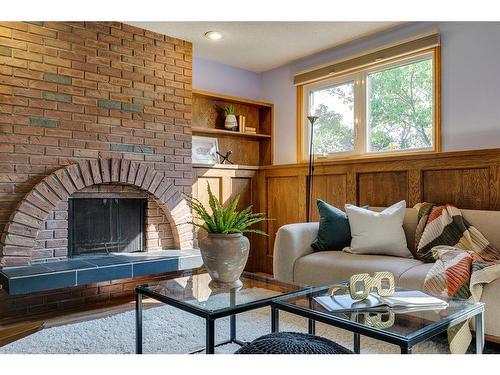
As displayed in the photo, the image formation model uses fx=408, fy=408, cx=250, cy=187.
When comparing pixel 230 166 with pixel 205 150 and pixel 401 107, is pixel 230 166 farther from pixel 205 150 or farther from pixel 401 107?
pixel 401 107

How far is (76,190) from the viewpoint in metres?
3.14

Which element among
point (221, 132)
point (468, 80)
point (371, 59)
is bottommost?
point (221, 132)

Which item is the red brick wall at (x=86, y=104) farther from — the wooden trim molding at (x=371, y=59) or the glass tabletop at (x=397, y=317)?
the glass tabletop at (x=397, y=317)

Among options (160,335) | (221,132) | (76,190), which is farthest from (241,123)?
(160,335)

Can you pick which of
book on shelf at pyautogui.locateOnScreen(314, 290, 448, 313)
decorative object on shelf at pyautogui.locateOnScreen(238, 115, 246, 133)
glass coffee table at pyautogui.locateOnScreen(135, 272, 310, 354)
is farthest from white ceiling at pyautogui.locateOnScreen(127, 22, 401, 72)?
book on shelf at pyautogui.locateOnScreen(314, 290, 448, 313)

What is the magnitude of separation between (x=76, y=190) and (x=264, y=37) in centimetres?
214

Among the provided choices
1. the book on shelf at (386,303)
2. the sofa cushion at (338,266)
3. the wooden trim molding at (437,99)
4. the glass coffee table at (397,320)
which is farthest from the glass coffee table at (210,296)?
the wooden trim molding at (437,99)

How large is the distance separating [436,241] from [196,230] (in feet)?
7.25

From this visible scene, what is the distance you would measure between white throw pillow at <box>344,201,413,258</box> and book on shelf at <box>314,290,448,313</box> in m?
1.15

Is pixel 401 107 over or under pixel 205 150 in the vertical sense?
over

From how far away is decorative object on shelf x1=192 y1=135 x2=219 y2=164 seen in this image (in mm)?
4234

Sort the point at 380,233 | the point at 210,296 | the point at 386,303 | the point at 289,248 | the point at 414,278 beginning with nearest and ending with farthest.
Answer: the point at 386,303 → the point at 210,296 → the point at 414,278 → the point at 380,233 → the point at 289,248

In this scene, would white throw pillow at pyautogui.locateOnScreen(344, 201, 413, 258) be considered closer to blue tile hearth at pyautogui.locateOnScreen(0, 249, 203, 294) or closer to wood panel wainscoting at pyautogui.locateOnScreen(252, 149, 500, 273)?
wood panel wainscoting at pyautogui.locateOnScreen(252, 149, 500, 273)
